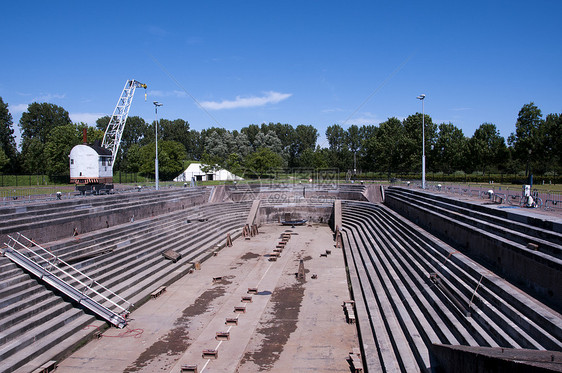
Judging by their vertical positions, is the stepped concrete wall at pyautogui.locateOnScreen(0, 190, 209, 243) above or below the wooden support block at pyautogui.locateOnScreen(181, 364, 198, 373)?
above

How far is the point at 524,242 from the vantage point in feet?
37.7

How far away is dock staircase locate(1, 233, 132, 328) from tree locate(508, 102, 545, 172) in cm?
5001

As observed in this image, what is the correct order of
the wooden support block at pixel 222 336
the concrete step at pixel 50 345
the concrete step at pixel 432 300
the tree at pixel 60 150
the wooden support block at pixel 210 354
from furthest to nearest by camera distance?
1. the tree at pixel 60 150
2. the wooden support block at pixel 222 336
3. the wooden support block at pixel 210 354
4. the concrete step at pixel 50 345
5. the concrete step at pixel 432 300

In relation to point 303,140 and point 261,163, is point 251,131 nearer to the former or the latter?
point 303,140

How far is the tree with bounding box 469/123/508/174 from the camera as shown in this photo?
61059mm

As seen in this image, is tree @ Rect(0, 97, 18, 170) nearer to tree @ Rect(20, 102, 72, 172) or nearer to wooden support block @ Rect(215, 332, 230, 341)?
tree @ Rect(20, 102, 72, 172)

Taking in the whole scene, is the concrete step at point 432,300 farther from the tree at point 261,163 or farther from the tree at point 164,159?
the tree at point 261,163

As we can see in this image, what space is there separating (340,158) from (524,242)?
81.2 metres

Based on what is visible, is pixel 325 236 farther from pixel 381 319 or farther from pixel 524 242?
pixel 524 242

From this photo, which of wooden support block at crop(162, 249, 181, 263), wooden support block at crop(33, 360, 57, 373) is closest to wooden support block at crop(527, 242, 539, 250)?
wooden support block at crop(33, 360, 57, 373)

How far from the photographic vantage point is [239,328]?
15109mm

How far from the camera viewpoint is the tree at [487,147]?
6106 centimetres

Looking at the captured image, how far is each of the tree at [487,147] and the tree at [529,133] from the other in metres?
9.57

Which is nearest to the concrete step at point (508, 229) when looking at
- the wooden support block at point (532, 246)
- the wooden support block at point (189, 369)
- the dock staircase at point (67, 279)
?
the wooden support block at point (532, 246)
